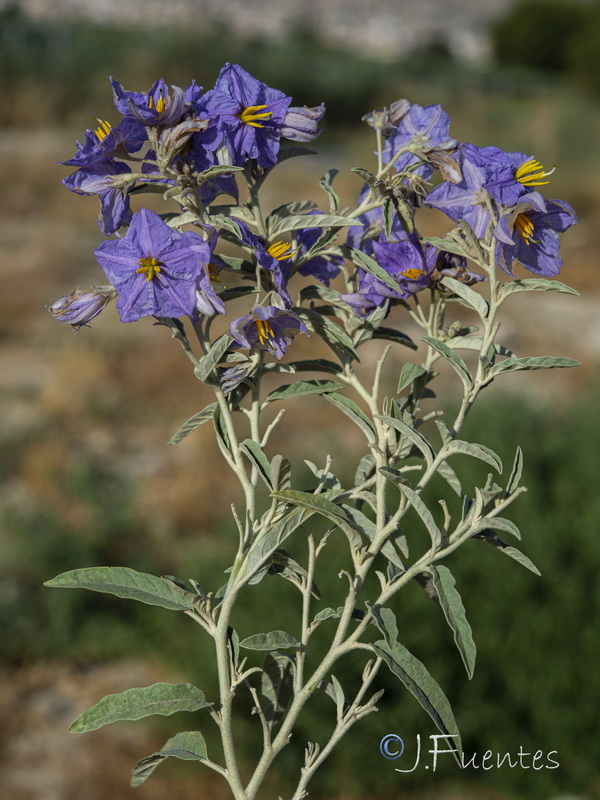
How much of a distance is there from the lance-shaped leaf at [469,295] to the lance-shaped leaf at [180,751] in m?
0.45

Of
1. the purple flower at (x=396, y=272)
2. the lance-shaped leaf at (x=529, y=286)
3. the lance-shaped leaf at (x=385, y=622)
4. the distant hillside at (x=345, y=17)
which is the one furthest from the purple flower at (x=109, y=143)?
the distant hillside at (x=345, y=17)

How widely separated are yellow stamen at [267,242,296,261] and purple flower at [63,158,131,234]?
0.13m

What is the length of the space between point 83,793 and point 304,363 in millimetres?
2542

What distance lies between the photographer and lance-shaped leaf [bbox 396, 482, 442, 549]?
0.74 metres

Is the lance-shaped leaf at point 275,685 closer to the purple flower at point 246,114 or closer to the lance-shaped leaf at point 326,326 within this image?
the lance-shaped leaf at point 326,326

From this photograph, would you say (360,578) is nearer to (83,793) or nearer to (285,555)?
(285,555)

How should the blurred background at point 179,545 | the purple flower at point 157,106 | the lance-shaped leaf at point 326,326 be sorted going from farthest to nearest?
the blurred background at point 179,545 < the lance-shaped leaf at point 326,326 < the purple flower at point 157,106

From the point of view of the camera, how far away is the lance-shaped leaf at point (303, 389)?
0.85 metres

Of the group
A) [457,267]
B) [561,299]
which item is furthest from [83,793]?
[561,299]

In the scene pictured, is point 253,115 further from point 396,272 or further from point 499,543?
point 499,543

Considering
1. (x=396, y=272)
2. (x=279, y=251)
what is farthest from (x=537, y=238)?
(x=279, y=251)

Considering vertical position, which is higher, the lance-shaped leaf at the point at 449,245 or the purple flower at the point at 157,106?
the purple flower at the point at 157,106

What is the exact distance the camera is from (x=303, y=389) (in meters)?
0.86

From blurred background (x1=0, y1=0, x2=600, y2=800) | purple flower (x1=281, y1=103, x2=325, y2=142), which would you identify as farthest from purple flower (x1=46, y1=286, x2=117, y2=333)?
blurred background (x1=0, y1=0, x2=600, y2=800)
